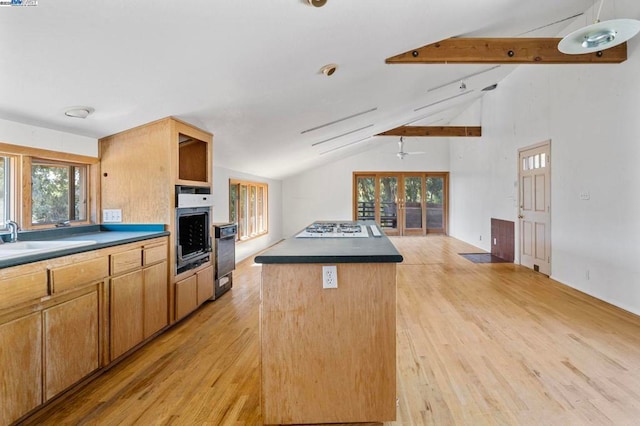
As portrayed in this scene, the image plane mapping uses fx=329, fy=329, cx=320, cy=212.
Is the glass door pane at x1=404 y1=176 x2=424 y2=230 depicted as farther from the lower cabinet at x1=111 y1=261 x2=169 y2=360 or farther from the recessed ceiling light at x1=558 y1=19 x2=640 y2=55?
the lower cabinet at x1=111 y1=261 x2=169 y2=360

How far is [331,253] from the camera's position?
166cm

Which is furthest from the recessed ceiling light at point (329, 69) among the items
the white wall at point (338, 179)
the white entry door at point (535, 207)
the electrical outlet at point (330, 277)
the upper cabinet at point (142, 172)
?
the white wall at point (338, 179)

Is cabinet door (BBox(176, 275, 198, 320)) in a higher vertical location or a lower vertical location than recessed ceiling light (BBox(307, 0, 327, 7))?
lower

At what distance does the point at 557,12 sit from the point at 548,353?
3.76 m

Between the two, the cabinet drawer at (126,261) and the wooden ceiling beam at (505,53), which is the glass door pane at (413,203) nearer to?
the wooden ceiling beam at (505,53)

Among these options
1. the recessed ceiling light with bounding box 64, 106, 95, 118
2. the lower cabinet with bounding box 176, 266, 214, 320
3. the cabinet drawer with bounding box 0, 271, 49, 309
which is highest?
the recessed ceiling light with bounding box 64, 106, 95, 118

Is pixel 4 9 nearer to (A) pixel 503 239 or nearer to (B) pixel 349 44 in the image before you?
(B) pixel 349 44

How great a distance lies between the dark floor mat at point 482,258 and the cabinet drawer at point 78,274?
5726 mm

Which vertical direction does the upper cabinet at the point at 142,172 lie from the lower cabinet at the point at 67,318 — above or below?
above

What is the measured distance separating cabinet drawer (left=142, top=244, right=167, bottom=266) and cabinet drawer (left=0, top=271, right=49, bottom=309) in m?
0.81

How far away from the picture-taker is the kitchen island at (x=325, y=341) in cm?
164

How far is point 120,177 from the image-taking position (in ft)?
9.68

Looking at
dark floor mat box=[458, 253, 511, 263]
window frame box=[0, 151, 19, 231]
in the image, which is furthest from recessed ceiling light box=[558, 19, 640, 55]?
dark floor mat box=[458, 253, 511, 263]

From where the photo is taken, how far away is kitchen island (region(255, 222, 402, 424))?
1638mm
